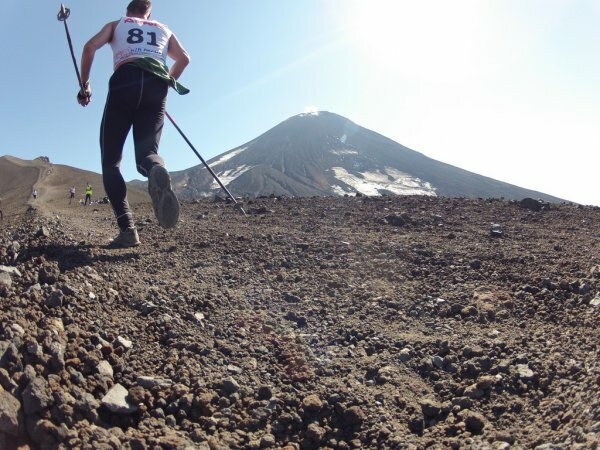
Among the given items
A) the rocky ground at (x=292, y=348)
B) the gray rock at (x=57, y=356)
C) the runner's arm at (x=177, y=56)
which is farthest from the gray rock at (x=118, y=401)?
the runner's arm at (x=177, y=56)

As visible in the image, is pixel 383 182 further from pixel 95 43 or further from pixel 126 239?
pixel 95 43

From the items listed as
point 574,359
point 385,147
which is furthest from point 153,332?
point 385,147

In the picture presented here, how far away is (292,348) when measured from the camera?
2.54 m

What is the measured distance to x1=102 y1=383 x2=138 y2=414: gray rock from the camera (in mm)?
1820

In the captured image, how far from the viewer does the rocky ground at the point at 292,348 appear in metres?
1.81

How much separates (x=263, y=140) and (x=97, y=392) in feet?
378

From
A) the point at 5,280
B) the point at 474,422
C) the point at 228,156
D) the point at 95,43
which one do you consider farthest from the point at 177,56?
the point at 228,156

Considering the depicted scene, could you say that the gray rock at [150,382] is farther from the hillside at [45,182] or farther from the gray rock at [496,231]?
the hillside at [45,182]

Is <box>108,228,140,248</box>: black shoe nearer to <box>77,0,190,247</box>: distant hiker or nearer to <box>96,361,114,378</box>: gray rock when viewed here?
<box>77,0,190,247</box>: distant hiker

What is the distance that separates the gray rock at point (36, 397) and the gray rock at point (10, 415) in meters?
0.03

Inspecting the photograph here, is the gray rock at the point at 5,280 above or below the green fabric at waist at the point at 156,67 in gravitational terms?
below

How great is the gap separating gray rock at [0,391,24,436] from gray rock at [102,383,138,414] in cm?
29

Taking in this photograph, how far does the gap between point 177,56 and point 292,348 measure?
2.89 m

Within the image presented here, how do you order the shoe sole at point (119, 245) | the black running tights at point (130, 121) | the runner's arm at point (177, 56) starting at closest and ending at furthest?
the black running tights at point (130, 121)
the shoe sole at point (119, 245)
the runner's arm at point (177, 56)
